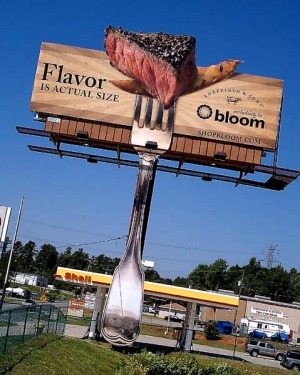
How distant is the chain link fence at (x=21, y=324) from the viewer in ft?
51.3

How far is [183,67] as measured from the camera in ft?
77.9

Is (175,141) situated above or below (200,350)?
above

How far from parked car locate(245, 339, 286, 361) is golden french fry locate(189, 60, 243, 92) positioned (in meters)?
28.9

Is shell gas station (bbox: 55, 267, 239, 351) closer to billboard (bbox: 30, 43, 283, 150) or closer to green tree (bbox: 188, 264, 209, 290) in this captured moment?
billboard (bbox: 30, 43, 283, 150)

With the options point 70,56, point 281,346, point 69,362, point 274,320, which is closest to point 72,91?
point 70,56

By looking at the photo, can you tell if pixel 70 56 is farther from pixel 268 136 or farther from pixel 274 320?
pixel 274 320

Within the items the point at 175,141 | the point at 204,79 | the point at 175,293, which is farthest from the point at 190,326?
the point at 204,79

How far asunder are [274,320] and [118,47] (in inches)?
2427

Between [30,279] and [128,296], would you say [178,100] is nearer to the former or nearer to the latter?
[128,296]

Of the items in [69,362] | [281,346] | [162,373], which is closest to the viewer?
[162,373]

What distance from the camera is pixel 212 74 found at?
2419 centimetres

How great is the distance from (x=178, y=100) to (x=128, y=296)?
754 centimetres

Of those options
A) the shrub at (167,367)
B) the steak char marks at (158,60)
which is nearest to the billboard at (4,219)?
the shrub at (167,367)

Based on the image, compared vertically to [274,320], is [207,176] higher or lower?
higher
